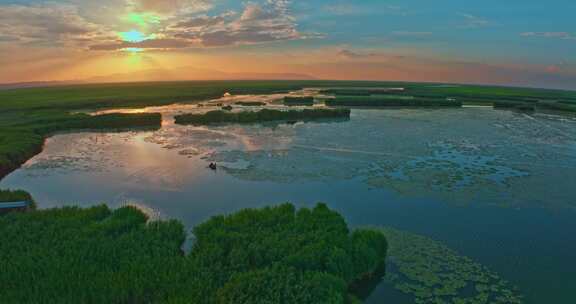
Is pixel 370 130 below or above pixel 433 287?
above

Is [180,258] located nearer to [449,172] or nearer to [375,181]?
[375,181]

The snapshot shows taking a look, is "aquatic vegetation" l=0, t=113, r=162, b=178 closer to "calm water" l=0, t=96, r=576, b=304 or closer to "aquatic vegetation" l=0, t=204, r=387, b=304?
"calm water" l=0, t=96, r=576, b=304

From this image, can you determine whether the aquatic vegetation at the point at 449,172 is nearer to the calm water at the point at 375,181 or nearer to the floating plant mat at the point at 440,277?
the calm water at the point at 375,181

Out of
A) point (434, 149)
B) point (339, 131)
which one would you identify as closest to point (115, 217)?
point (434, 149)

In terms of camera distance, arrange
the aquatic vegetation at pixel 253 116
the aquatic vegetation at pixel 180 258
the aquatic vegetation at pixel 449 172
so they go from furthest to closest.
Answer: the aquatic vegetation at pixel 253 116
the aquatic vegetation at pixel 449 172
the aquatic vegetation at pixel 180 258

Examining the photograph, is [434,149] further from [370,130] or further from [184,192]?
[184,192]

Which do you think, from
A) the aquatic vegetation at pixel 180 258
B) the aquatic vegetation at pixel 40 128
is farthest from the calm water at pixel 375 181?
the aquatic vegetation at pixel 180 258

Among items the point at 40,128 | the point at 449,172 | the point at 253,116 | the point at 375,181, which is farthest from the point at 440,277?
the point at 40,128
